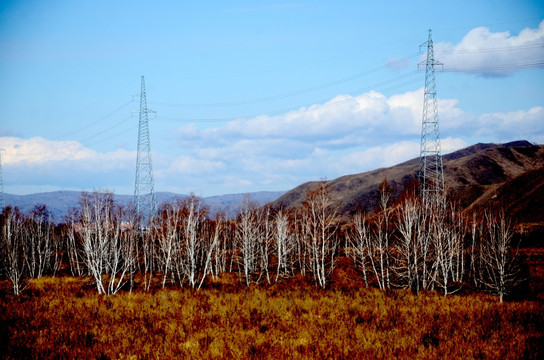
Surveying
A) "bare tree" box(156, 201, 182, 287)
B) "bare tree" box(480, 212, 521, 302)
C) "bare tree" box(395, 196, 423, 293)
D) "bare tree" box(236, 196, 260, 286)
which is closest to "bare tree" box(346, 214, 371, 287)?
"bare tree" box(395, 196, 423, 293)

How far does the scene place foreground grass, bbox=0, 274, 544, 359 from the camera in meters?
9.57

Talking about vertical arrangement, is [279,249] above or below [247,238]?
below

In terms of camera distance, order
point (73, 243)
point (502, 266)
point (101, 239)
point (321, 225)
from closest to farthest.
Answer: point (502, 266) → point (101, 239) → point (73, 243) → point (321, 225)

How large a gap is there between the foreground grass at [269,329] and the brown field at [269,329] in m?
0.03

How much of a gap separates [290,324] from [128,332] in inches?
216

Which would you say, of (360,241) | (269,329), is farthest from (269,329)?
(360,241)

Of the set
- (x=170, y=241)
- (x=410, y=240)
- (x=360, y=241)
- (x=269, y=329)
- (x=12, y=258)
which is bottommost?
(x=269, y=329)

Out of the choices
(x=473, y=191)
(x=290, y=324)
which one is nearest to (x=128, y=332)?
(x=290, y=324)

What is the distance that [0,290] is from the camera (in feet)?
72.9

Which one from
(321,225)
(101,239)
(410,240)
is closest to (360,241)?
(321,225)

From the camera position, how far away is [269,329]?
11812 mm

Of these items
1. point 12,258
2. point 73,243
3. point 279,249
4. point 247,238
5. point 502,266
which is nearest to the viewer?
point 502,266

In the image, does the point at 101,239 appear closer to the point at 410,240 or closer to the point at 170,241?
the point at 170,241

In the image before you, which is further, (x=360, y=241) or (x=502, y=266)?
(x=360, y=241)
